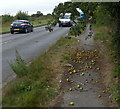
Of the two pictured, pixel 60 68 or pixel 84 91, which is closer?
pixel 84 91

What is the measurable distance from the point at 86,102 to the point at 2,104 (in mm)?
1787

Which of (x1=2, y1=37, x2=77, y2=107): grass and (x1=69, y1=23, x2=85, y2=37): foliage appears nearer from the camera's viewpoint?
(x1=2, y1=37, x2=77, y2=107): grass

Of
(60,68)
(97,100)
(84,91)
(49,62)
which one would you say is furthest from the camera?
(49,62)

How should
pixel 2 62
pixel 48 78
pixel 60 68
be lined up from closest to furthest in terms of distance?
pixel 48 78 < pixel 60 68 < pixel 2 62

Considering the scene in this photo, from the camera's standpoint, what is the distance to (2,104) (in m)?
5.24

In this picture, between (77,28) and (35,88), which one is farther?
(77,28)

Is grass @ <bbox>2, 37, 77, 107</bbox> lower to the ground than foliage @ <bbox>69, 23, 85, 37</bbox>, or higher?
lower

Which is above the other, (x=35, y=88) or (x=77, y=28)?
(x=77, y=28)

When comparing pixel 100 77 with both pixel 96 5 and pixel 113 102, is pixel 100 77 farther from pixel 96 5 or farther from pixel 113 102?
pixel 96 5

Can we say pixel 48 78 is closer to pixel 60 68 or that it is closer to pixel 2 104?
pixel 60 68

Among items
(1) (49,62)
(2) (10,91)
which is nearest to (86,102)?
(2) (10,91)

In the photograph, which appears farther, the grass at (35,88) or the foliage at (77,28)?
the foliage at (77,28)

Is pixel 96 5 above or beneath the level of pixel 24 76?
above

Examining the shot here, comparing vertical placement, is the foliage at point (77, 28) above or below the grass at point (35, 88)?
above
